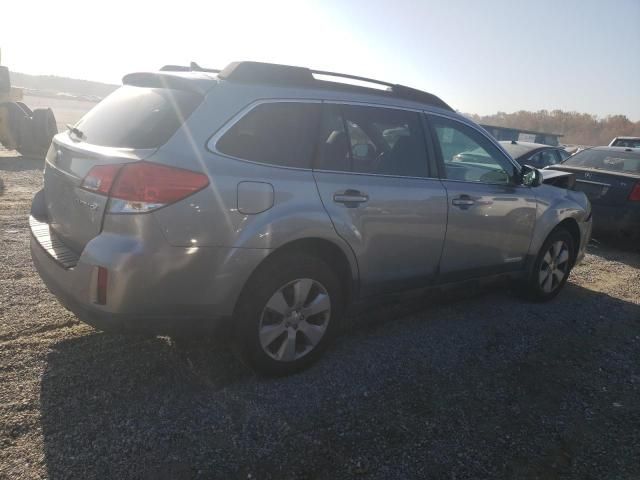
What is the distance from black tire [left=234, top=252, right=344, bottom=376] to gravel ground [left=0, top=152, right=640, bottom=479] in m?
0.15

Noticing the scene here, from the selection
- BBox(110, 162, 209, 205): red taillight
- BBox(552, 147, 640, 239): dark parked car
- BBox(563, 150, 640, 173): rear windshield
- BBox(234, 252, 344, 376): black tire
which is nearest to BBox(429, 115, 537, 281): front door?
BBox(234, 252, 344, 376): black tire

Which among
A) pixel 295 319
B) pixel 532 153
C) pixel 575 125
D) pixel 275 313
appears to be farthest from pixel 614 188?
pixel 575 125

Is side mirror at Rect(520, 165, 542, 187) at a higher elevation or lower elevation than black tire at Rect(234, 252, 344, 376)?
higher

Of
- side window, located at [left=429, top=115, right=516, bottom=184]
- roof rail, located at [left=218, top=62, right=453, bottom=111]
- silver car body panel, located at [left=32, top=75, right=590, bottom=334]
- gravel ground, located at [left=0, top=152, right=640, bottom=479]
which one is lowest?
gravel ground, located at [left=0, top=152, right=640, bottom=479]

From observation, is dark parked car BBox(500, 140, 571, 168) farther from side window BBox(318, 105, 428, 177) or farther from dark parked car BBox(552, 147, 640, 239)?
side window BBox(318, 105, 428, 177)

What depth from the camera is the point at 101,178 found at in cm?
257

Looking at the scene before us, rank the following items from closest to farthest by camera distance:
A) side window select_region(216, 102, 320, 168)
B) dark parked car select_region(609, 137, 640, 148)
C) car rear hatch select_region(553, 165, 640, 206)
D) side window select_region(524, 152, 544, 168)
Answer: side window select_region(216, 102, 320, 168)
car rear hatch select_region(553, 165, 640, 206)
side window select_region(524, 152, 544, 168)
dark parked car select_region(609, 137, 640, 148)

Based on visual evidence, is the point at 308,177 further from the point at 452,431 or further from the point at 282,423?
the point at 452,431

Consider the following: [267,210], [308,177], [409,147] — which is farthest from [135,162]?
[409,147]

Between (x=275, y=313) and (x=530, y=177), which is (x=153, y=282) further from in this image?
(x=530, y=177)

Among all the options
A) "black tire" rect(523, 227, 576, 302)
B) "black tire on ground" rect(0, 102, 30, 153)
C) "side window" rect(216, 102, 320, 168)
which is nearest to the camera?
"side window" rect(216, 102, 320, 168)

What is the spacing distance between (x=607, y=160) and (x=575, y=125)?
219 ft

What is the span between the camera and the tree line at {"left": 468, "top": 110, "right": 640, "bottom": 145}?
63.3 metres

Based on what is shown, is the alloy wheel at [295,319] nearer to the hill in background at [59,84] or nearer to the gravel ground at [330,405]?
the gravel ground at [330,405]
